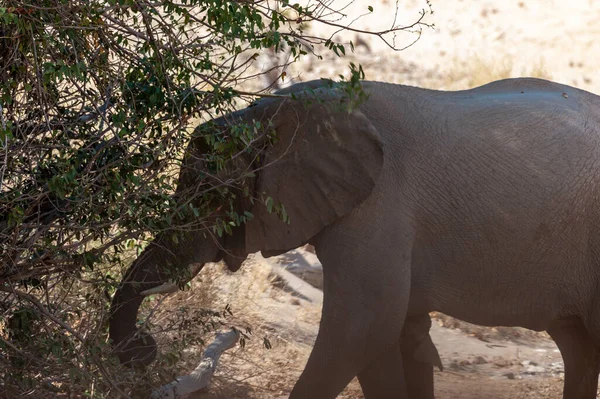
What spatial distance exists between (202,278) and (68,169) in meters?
2.75

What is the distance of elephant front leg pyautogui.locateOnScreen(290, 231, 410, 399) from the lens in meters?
5.42

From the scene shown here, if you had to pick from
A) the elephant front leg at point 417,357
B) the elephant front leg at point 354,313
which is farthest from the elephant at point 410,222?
the elephant front leg at point 417,357

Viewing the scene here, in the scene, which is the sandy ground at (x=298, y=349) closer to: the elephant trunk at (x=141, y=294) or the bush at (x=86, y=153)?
the elephant trunk at (x=141, y=294)

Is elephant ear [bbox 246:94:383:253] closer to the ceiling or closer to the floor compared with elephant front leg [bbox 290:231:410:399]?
closer to the ceiling

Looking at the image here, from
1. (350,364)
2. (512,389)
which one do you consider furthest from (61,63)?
(512,389)

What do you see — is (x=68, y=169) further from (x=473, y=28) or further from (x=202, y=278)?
(x=473, y=28)

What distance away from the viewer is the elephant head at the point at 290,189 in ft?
17.5

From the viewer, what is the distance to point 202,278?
6.99m

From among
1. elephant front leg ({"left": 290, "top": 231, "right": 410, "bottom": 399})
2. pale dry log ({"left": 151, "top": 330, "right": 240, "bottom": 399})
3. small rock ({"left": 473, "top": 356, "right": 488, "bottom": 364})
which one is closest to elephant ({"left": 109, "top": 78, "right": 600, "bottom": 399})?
elephant front leg ({"left": 290, "top": 231, "right": 410, "bottom": 399})

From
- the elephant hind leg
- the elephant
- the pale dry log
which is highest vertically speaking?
the elephant

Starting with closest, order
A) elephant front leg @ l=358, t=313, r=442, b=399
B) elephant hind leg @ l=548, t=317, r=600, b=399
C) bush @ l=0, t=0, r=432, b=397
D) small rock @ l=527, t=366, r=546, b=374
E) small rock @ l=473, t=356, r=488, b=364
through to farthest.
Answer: bush @ l=0, t=0, r=432, b=397, elephant hind leg @ l=548, t=317, r=600, b=399, elephant front leg @ l=358, t=313, r=442, b=399, small rock @ l=527, t=366, r=546, b=374, small rock @ l=473, t=356, r=488, b=364

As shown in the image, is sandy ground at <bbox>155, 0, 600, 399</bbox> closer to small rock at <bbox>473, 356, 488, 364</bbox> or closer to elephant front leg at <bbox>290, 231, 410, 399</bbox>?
small rock at <bbox>473, 356, 488, 364</bbox>

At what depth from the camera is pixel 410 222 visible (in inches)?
219

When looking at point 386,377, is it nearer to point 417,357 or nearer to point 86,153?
point 417,357
